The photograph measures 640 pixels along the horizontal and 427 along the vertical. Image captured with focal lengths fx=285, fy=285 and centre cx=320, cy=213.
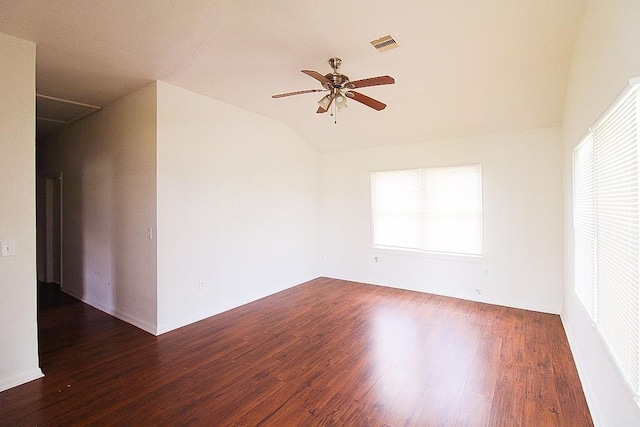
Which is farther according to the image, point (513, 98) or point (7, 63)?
point (513, 98)

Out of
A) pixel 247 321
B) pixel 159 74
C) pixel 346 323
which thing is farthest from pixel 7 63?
pixel 346 323

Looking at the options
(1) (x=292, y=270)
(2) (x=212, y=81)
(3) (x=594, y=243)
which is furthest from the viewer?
(1) (x=292, y=270)

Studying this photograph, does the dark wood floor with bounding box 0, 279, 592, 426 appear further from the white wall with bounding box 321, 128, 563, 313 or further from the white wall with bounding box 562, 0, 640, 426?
the white wall with bounding box 321, 128, 563, 313

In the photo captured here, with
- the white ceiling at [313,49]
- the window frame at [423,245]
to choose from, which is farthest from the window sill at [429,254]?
the white ceiling at [313,49]

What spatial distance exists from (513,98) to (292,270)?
4308 mm

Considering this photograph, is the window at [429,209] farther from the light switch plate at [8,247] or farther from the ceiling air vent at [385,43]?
the light switch plate at [8,247]

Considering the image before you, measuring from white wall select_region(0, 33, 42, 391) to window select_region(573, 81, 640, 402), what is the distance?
4141 mm

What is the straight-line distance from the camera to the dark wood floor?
Answer: 206 cm

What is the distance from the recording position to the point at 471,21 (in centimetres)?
238

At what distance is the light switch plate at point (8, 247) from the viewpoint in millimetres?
2363

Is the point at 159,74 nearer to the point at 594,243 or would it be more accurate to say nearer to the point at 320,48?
the point at 320,48

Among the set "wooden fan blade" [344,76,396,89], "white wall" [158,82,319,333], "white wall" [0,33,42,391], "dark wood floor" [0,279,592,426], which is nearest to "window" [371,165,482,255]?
"dark wood floor" [0,279,592,426]

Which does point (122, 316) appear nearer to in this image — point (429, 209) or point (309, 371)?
point (309, 371)

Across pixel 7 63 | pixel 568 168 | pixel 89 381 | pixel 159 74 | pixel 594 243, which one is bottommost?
pixel 89 381
